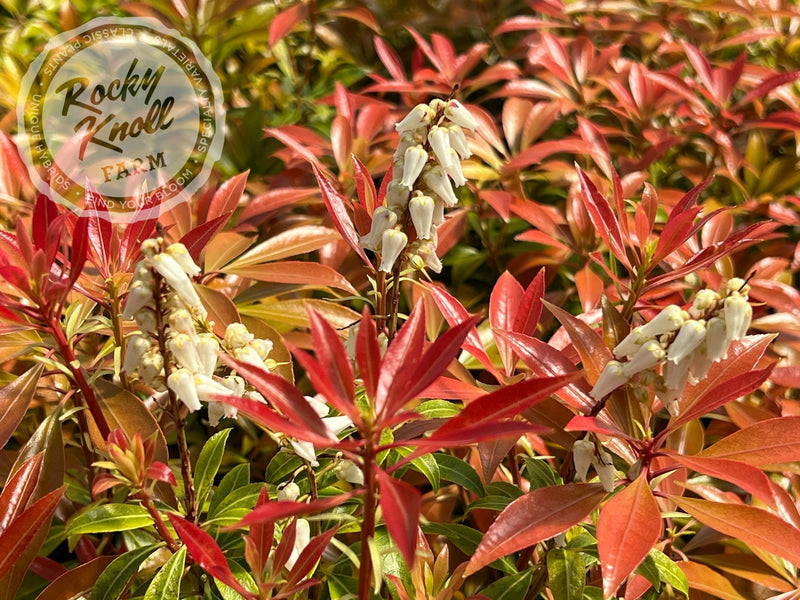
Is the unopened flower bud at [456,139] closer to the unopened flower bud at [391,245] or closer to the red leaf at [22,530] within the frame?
the unopened flower bud at [391,245]

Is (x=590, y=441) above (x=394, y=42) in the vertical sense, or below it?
below

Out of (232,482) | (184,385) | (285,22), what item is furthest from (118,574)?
(285,22)

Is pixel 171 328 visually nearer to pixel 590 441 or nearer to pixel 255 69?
pixel 590 441

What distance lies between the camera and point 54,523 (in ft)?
4.02

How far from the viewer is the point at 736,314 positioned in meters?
0.73

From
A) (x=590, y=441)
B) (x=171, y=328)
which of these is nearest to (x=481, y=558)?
(x=590, y=441)

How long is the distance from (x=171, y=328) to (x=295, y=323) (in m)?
0.50

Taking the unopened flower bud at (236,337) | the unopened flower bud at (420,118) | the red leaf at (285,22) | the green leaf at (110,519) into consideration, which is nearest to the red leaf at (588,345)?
the unopened flower bud at (420,118)

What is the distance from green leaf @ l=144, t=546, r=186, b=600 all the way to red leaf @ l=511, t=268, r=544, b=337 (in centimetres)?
54

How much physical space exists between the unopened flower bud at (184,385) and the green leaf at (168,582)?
8.9 inches

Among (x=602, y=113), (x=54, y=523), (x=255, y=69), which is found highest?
(x=255, y=69)

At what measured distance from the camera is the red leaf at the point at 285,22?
1921 mm

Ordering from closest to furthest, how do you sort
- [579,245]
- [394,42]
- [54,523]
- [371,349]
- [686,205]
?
[371,349], [686,205], [54,523], [579,245], [394,42]

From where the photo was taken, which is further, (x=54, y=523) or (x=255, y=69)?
(x=255, y=69)
